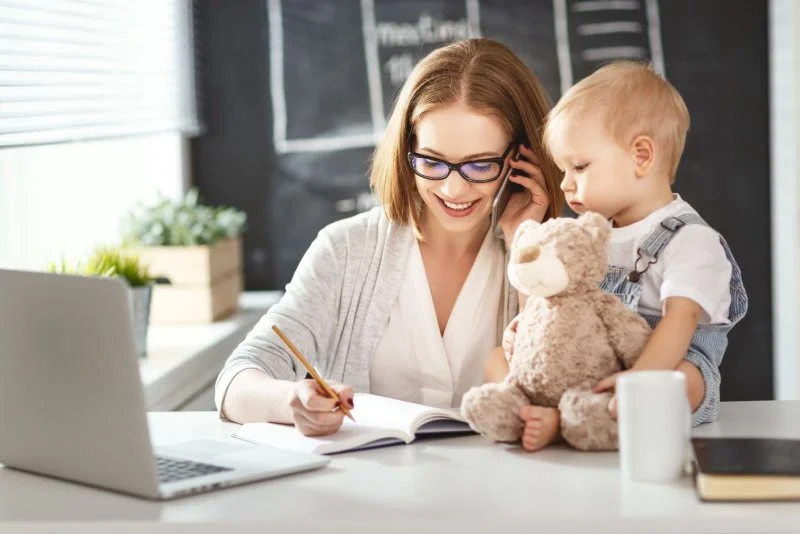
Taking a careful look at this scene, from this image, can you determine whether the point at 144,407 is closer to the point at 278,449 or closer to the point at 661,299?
the point at 278,449

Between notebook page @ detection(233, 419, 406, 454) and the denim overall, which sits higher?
the denim overall

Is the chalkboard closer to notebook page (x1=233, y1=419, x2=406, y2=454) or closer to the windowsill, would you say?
the windowsill

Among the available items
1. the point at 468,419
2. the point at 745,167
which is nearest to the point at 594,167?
the point at 468,419

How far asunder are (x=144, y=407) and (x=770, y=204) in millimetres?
2949

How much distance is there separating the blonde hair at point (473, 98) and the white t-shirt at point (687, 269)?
0.41m

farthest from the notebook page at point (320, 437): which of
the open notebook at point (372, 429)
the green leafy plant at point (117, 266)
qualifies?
the green leafy plant at point (117, 266)

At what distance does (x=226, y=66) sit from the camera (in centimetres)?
370

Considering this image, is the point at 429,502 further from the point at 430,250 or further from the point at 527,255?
the point at 430,250

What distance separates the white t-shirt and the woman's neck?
1.80 feet

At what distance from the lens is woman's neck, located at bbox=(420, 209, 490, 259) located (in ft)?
6.48

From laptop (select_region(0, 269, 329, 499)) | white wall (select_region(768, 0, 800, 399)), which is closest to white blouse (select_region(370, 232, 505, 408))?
laptop (select_region(0, 269, 329, 499))

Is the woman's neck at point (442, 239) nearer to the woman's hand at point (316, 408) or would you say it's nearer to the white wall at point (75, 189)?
the woman's hand at point (316, 408)

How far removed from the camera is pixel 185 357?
8.82 ft

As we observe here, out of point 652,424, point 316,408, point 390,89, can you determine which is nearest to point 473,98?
point 316,408
